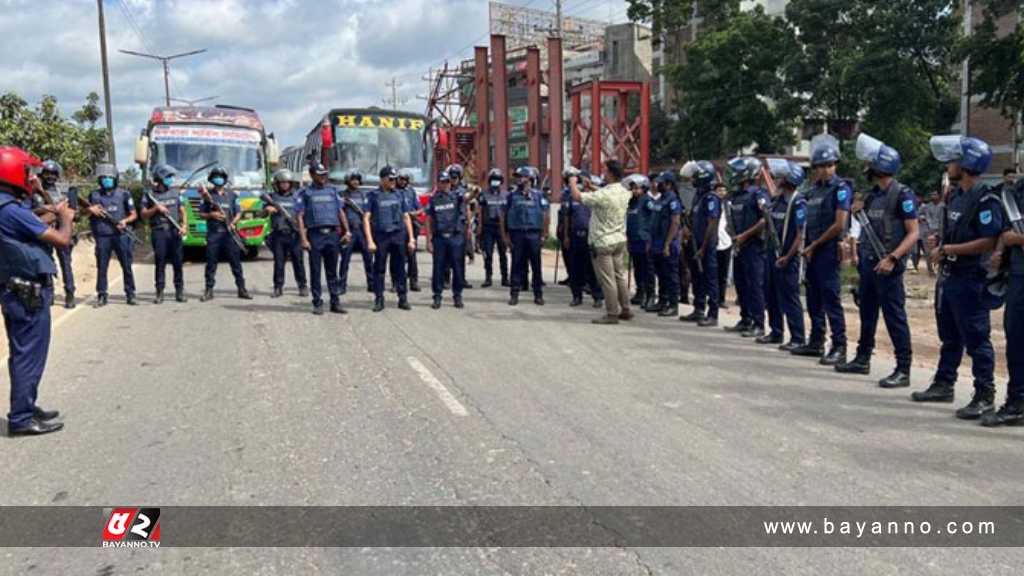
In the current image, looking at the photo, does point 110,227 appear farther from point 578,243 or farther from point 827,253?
point 827,253

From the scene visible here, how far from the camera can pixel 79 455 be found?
192 inches

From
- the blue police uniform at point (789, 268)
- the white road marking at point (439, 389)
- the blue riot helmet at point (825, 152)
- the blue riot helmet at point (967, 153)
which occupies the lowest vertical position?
the white road marking at point (439, 389)

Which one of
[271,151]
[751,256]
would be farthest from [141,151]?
[751,256]

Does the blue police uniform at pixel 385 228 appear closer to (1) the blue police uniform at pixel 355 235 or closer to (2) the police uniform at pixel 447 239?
(1) the blue police uniform at pixel 355 235

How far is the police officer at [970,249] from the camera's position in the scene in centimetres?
549

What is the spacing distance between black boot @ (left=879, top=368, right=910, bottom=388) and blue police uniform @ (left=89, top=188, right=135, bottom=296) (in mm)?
9569

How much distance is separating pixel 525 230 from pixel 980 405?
21.5 ft

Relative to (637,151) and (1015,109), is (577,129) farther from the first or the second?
(1015,109)

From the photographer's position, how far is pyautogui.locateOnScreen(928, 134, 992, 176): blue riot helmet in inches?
216

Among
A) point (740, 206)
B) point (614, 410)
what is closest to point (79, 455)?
point (614, 410)

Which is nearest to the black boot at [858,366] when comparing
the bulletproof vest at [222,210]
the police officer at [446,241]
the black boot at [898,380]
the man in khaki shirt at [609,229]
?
the black boot at [898,380]

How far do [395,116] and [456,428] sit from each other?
1465cm

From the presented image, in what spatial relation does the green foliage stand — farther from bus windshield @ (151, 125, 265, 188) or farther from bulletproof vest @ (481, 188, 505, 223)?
bulletproof vest @ (481, 188, 505, 223)

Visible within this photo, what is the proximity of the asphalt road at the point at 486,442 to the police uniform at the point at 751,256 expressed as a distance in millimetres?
882
